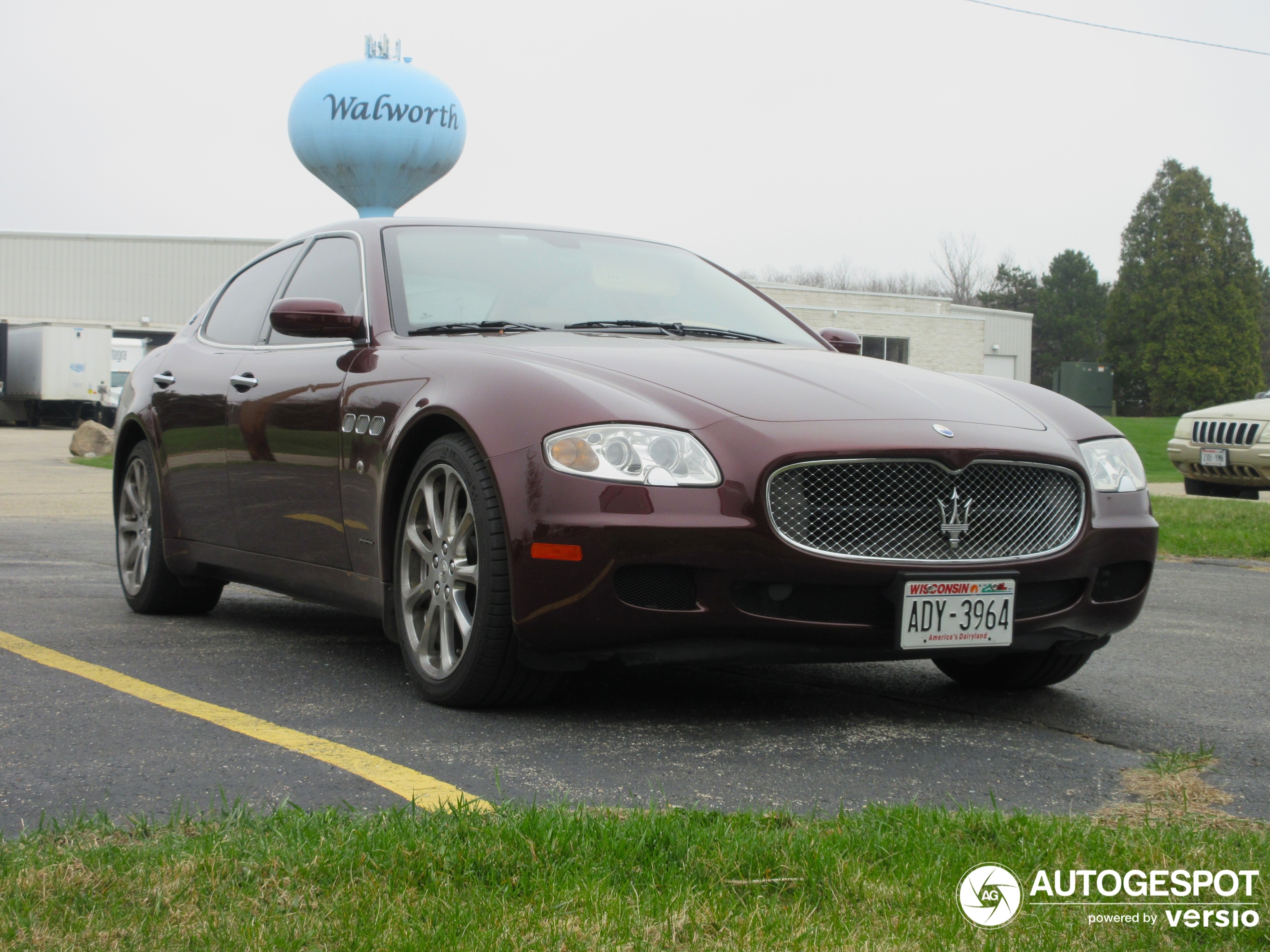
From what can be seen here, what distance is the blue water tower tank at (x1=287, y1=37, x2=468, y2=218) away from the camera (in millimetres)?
31984

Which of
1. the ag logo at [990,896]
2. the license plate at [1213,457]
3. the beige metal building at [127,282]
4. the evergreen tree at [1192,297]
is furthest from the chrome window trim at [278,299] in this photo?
the evergreen tree at [1192,297]

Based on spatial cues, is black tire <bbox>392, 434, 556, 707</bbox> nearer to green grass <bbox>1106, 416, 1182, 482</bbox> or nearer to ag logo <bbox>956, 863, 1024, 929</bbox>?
ag logo <bbox>956, 863, 1024, 929</bbox>

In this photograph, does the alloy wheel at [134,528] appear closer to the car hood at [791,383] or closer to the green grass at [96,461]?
the car hood at [791,383]

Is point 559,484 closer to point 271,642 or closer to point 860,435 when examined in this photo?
point 860,435

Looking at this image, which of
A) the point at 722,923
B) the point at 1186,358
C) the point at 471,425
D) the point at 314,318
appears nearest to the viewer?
the point at 722,923

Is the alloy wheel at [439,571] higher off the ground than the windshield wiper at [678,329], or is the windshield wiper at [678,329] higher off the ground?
the windshield wiper at [678,329]

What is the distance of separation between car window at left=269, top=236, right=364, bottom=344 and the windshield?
0.54 feet

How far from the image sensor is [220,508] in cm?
556

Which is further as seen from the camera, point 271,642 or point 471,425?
Answer: point 271,642

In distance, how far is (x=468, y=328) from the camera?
191 inches

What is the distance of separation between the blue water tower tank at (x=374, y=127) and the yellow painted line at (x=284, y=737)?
90.7 ft

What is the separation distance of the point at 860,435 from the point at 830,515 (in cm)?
23

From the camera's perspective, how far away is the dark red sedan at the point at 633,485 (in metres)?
3.80

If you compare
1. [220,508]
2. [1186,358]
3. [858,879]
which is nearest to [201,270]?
[1186,358]
